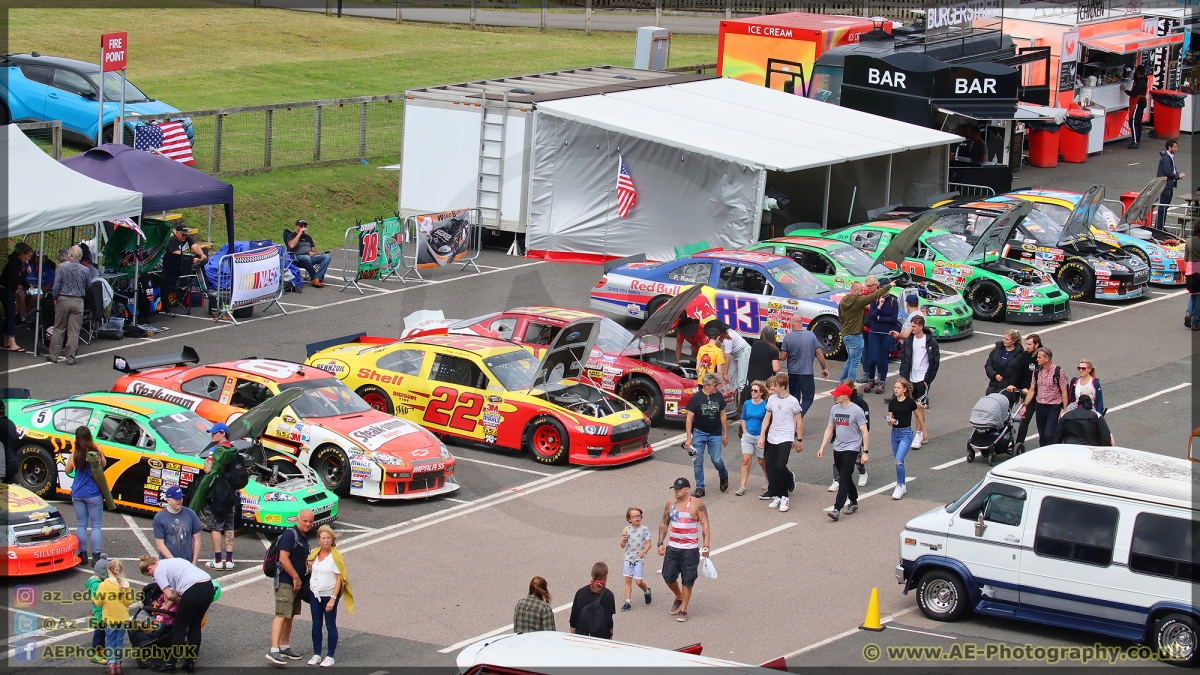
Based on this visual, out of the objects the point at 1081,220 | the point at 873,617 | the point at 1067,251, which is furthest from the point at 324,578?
the point at 1081,220

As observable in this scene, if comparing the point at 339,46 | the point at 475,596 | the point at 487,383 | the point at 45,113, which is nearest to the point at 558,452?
the point at 487,383

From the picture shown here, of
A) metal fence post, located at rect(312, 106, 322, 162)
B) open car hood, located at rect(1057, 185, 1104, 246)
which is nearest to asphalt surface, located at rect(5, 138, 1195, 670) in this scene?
open car hood, located at rect(1057, 185, 1104, 246)

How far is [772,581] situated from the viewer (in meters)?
13.6

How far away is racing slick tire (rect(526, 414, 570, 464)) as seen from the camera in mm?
16953

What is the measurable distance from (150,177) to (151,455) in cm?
876

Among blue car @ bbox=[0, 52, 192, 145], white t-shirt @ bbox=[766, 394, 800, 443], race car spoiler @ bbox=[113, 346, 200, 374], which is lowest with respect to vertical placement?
race car spoiler @ bbox=[113, 346, 200, 374]

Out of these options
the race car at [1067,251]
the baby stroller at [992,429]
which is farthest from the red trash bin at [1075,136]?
the baby stroller at [992,429]

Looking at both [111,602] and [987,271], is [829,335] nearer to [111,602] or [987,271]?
[987,271]

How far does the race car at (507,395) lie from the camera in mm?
16969

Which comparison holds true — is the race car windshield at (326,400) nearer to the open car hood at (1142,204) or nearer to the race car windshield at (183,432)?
the race car windshield at (183,432)

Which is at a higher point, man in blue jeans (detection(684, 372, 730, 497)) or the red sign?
the red sign

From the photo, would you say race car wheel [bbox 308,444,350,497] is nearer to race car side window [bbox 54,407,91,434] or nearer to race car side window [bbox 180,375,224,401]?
race car side window [bbox 180,375,224,401]

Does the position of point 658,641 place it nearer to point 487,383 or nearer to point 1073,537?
point 1073,537

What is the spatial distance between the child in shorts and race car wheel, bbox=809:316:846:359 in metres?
9.09
